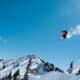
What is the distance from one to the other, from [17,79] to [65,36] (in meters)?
171

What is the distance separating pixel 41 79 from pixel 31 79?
47.2 feet

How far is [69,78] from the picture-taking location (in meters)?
188

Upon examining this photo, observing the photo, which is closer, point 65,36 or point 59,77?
point 65,36

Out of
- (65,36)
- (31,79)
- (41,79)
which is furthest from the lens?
(41,79)

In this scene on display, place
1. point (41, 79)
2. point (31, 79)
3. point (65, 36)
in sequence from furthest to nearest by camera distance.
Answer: point (41, 79), point (31, 79), point (65, 36)

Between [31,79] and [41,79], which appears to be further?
[41,79]

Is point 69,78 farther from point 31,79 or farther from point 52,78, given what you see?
point 31,79

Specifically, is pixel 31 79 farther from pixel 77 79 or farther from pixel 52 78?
pixel 77 79

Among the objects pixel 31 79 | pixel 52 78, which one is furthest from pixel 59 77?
pixel 31 79

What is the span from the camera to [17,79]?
194m

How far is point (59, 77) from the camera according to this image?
184250 millimetres

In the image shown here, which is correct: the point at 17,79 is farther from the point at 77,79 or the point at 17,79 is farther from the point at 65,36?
the point at 65,36

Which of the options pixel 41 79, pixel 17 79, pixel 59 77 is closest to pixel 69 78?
pixel 59 77

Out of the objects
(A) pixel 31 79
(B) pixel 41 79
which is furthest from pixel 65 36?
(B) pixel 41 79
